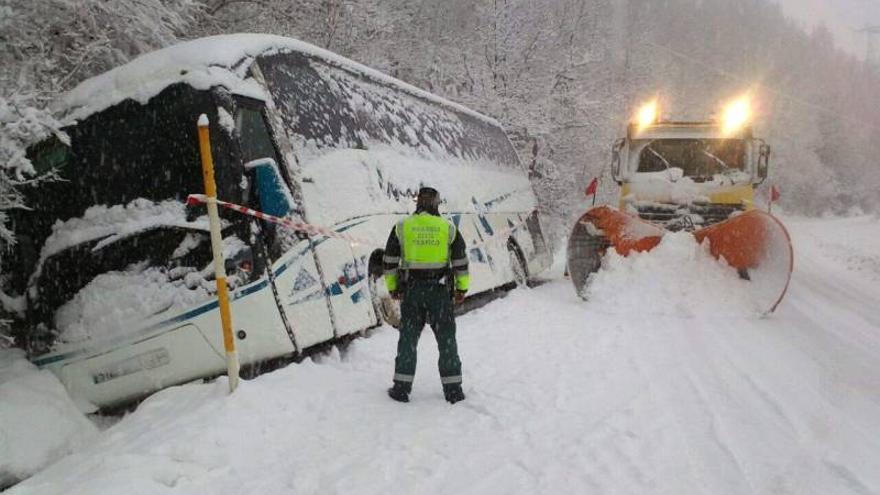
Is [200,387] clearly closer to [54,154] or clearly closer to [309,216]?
[309,216]

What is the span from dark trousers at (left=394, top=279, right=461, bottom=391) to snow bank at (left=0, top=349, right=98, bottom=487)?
2.17 meters

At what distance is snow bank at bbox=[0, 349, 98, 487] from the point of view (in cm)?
357

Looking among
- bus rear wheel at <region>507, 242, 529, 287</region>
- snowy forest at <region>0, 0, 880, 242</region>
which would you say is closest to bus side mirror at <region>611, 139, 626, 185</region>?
snowy forest at <region>0, 0, 880, 242</region>

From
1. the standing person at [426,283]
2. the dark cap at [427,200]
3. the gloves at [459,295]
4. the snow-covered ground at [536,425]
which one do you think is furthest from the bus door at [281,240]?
the gloves at [459,295]

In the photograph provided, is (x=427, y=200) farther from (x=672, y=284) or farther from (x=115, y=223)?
(x=672, y=284)

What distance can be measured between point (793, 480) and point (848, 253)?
20426 mm

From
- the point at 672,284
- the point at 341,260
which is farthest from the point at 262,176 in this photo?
the point at 672,284

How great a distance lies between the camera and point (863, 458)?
327cm

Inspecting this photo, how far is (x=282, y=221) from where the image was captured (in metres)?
4.38

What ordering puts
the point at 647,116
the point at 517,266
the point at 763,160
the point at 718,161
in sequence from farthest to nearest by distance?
the point at 647,116 < the point at 517,266 < the point at 718,161 < the point at 763,160

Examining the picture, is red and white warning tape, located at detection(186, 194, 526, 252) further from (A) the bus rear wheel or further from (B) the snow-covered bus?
(A) the bus rear wheel

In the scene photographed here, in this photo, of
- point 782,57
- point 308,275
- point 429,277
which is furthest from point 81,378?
point 782,57

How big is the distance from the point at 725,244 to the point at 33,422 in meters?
7.50

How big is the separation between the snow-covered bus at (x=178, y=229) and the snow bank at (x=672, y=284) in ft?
12.8
